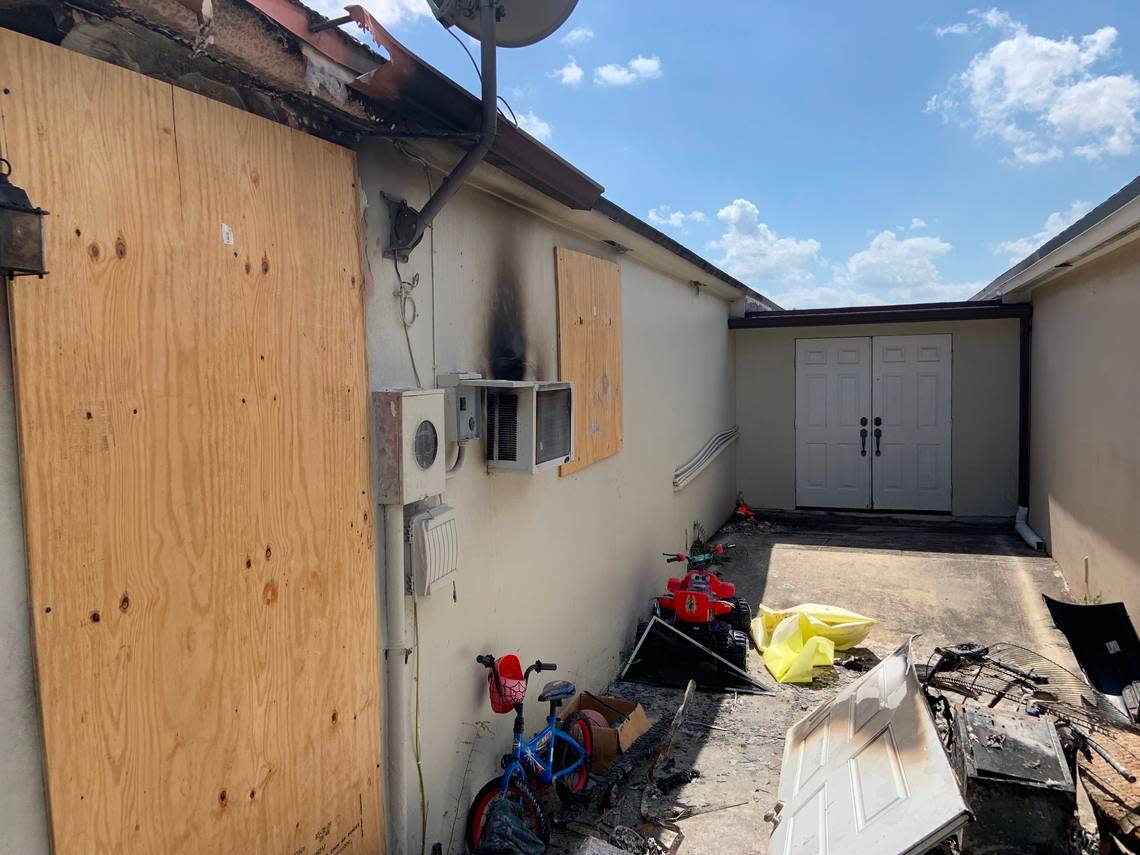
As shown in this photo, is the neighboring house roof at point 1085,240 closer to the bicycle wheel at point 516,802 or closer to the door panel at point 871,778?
the door panel at point 871,778

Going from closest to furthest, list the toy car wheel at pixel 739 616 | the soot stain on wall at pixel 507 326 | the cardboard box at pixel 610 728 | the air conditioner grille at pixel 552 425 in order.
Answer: the air conditioner grille at pixel 552 425 < the soot stain on wall at pixel 507 326 < the cardboard box at pixel 610 728 < the toy car wheel at pixel 739 616

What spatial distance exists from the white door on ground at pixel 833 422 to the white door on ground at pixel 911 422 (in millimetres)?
148

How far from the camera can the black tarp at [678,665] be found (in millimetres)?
4535

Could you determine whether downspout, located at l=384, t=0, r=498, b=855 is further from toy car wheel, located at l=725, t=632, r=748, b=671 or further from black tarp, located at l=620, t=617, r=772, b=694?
toy car wheel, located at l=725, t=632, r=748, b=671

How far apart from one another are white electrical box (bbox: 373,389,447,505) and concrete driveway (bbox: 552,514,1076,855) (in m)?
1.47

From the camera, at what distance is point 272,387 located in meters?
1.91

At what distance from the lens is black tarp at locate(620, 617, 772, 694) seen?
4535 millimetres

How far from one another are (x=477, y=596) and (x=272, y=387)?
145cm

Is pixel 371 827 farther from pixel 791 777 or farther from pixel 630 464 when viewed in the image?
pixel 630 464

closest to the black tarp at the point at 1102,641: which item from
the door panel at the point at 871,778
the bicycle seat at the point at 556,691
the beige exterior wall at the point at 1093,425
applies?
the beige exterior wall at the point at 1093,425

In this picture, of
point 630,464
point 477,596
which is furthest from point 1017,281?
point 477,596

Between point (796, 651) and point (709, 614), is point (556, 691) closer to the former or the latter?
point (709, 614)

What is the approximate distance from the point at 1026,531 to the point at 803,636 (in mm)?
4678

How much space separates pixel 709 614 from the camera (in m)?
4.68
